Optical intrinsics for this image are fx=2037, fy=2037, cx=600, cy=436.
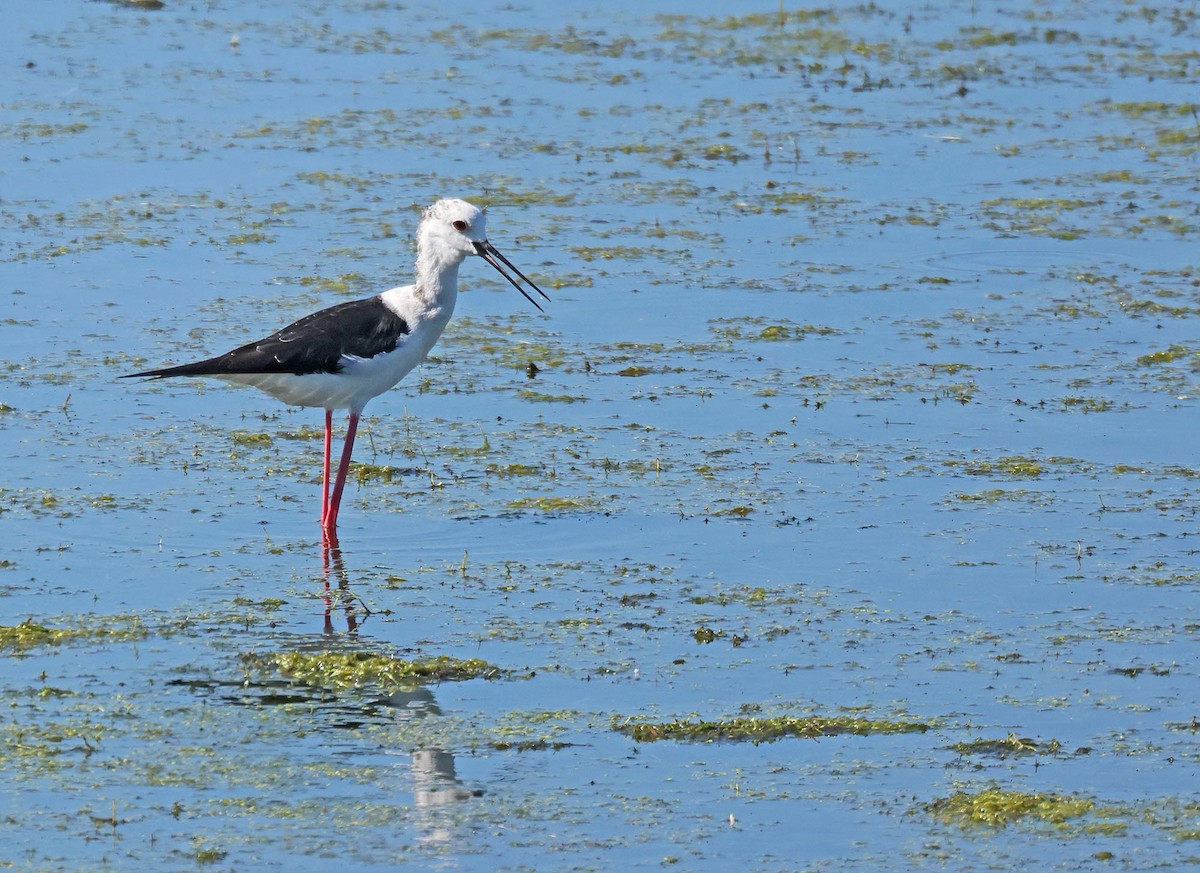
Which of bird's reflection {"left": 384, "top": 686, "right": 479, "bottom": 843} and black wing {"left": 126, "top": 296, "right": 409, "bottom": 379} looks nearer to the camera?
bird's reflection {"left": 384, "top": 686, "right": 479, "bottom": 843}

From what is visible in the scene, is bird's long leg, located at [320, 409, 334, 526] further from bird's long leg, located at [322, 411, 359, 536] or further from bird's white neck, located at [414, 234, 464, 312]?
bird's white neck, located at [414, 234, 464, 312]

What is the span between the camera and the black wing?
839 cm

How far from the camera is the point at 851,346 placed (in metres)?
11.0

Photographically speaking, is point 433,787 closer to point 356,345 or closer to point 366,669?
point 366,669

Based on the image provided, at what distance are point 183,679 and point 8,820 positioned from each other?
1.11 meters

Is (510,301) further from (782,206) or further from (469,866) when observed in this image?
(469,866)

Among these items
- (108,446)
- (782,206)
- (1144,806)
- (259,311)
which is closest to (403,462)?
(108,446)

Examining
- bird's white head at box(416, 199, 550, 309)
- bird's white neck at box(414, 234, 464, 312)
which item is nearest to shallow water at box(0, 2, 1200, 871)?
bird's white neck at box(414, 234, 464, 312)

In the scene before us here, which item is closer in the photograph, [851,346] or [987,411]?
[987,411]

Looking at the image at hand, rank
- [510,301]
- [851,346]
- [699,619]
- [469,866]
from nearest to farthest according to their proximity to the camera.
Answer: [469,866]
[699,619]
[851,346]
[510,301]

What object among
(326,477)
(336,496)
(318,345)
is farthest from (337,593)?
(318,345)

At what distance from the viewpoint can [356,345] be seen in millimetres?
8547

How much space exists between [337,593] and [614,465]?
73.7 inches

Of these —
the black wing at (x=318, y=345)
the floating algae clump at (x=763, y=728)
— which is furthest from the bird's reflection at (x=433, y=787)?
the black wing at (x=318, y=345)
